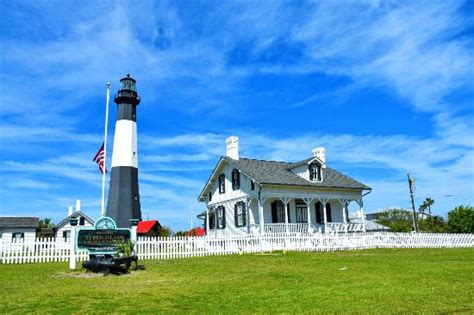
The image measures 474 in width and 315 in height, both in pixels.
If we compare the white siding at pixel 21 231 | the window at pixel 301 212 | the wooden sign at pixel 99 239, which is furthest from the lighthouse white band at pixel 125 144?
the wooden sign at pixel 99 239

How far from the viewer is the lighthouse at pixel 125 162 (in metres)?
31.4

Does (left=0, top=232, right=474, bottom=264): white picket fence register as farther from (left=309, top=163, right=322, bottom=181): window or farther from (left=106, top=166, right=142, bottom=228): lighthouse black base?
(left=106, top=166, right=142, bottom=228): lighthouse black base

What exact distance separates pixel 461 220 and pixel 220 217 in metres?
20.7

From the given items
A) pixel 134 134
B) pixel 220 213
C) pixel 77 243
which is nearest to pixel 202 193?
pixel 220 213

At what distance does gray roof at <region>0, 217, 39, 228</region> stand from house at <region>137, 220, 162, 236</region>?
11.1 meters

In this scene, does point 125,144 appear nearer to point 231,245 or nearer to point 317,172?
point 231,245

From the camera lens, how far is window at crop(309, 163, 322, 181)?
31.4 meters

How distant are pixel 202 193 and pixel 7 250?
18.6 meters

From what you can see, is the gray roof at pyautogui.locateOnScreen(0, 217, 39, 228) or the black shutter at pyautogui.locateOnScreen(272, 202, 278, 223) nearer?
the black shutter at pyautogui.locateOnScreen(272, 202, 278, 223)

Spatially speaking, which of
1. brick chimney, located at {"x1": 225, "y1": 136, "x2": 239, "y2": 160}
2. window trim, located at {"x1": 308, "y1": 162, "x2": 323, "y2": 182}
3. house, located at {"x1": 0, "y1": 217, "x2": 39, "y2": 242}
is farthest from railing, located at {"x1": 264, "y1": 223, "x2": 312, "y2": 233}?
house, located at {"x1": 0, "y1": 217, "x2": 39, "y2": 242}

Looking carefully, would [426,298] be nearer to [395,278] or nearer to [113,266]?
[395,278]

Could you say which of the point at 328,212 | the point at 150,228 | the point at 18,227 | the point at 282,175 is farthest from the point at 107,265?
the point at 150,228

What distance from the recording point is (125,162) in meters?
32.3

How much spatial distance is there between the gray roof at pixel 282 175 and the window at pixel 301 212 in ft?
6.66
